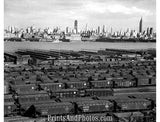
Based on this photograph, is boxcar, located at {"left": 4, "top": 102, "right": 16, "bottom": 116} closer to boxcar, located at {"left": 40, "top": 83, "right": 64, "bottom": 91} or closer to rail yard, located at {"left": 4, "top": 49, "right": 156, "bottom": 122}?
rail yard, located at {"left": 4, "top": 49, "right": 156, "bottom": 122}

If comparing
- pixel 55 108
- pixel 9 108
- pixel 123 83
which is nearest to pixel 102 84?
pixel 123 83

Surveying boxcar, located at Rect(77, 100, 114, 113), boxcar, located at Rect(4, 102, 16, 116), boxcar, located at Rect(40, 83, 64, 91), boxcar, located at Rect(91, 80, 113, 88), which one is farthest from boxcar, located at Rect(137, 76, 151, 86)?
boxcar, located at Rect(4, 102, 16, 116)

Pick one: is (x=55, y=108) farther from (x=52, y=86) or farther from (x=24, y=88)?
(x=52, y=86)

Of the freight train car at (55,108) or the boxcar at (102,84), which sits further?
the boxcar at (102,84)

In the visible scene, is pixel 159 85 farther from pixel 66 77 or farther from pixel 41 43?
pixel 41 43

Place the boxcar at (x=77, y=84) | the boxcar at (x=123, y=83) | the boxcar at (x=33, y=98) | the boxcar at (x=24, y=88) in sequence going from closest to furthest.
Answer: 1. the boxcar at (x=33, y=98)
2. the boxcar at (x=24, y=88)
3. the boxcar at (x=77, y=84)
4. the boxcar at (x=123, y=83)

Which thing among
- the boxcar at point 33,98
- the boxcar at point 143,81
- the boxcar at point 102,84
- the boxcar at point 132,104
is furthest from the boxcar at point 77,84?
the boxcar at point 132,104

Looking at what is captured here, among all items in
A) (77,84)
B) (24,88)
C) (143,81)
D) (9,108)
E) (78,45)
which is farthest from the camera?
(78,45)

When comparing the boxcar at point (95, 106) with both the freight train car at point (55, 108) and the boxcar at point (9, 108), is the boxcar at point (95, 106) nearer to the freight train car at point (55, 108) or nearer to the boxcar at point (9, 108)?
the freight train car at point (55, 108)

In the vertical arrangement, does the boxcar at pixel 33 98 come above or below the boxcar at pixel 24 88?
below
